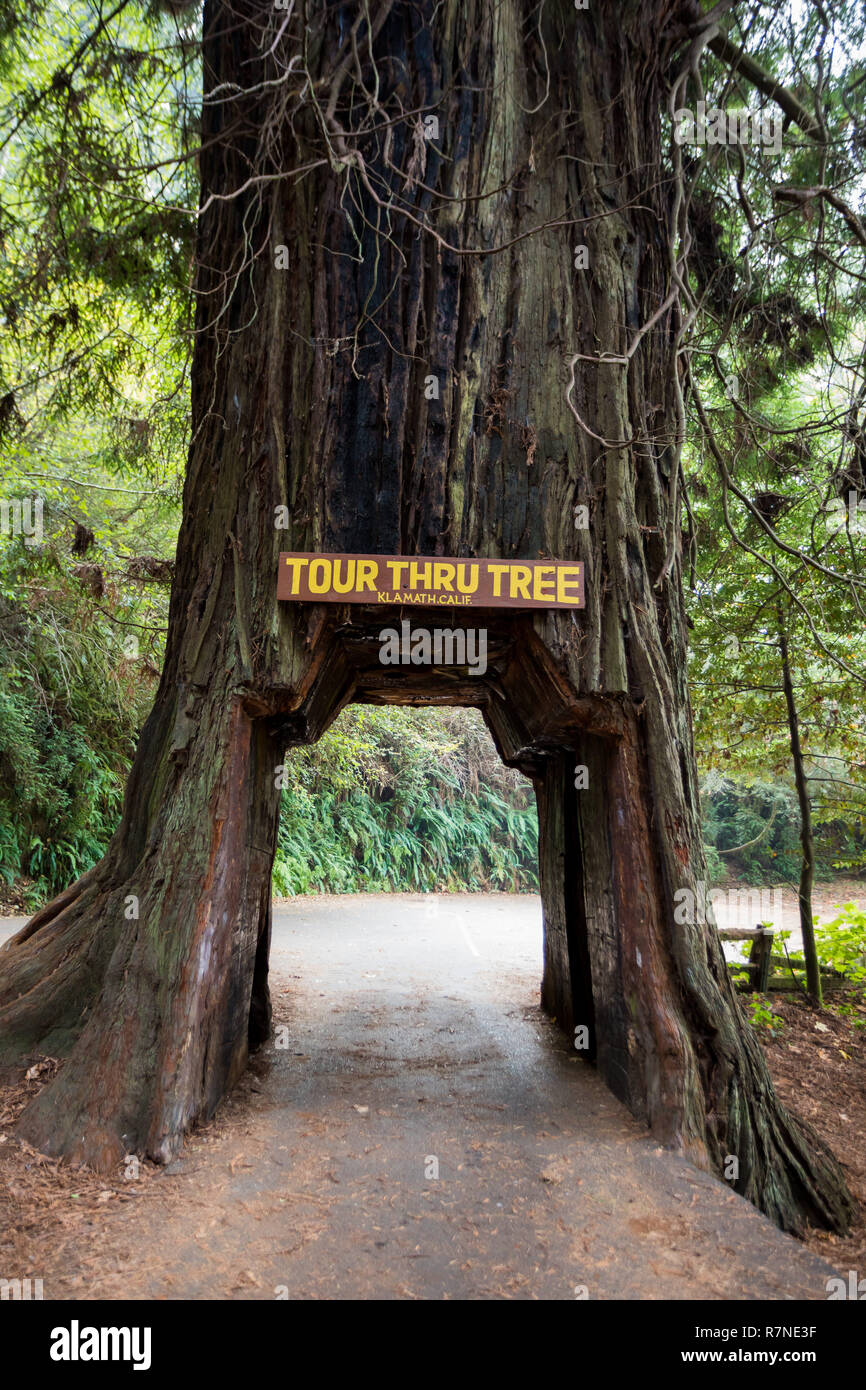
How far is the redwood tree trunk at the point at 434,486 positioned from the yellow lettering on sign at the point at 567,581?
0.11 metres

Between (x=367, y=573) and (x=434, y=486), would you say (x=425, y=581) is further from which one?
(x=434, y=486)

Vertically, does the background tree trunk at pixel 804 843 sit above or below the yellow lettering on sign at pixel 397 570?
below

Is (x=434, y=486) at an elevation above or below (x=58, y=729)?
above

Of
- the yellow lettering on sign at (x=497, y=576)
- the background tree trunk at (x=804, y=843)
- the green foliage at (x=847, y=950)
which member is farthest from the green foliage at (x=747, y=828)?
the yellow lettering on sign at (x=497, y=576)

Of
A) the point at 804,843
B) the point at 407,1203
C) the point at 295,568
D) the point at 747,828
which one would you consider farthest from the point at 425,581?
the point at 747,828

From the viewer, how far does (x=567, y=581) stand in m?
4.73

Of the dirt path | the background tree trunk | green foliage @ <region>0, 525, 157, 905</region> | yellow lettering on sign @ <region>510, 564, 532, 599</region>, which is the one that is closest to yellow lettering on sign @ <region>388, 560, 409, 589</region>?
yellow lettering on sign @ <region>510, 564, 532, 599</region>

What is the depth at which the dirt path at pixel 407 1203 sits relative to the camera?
3039 millimetres

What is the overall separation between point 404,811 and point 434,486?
13422 mm

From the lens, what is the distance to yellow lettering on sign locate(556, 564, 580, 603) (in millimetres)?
4715

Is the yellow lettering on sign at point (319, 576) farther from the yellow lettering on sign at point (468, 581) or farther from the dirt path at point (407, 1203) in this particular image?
the dirt path at point (407, 1203)

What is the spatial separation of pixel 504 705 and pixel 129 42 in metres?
5.81

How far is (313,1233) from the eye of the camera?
11.0 feet

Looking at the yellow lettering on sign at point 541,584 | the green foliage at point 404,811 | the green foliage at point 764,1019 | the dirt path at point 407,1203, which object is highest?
the yellow lettering on sign at point 541,584
